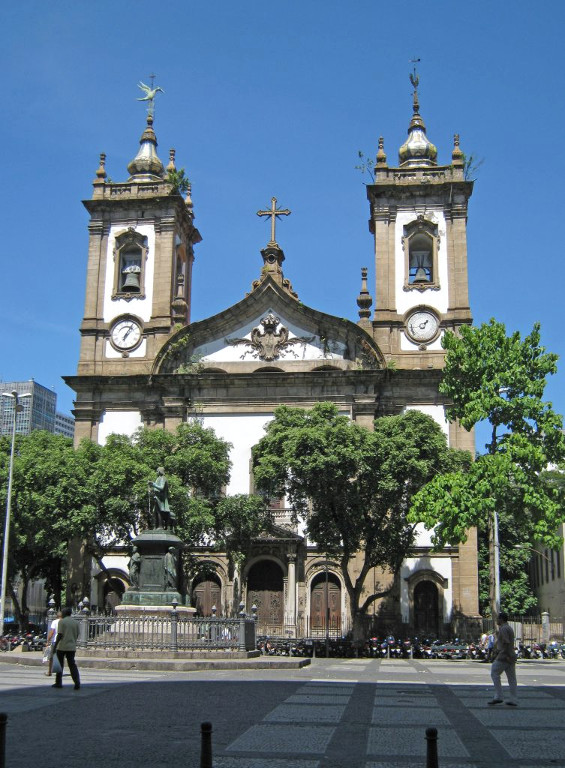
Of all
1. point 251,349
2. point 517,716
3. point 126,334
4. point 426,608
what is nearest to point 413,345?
point 251,349

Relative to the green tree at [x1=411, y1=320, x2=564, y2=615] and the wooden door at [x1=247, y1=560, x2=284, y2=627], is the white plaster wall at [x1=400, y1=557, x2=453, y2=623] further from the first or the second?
the green tree at [x1=411, y1=320, x2=564, y2=615]

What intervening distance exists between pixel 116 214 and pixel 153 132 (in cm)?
608

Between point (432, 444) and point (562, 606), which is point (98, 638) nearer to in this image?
point (432, 444)

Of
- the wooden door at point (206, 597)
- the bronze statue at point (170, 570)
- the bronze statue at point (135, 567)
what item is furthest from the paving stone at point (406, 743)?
the wooden door at point (206, 597)

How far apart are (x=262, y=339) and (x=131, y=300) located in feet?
Answer: 22.9

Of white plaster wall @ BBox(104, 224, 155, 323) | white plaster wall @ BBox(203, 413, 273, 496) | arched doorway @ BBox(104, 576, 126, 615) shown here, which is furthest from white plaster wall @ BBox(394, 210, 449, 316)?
arched doorway @ BBox(104, 576, 126, 615)

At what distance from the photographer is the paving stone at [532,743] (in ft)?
31.3

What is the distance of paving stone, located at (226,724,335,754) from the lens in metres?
9.60

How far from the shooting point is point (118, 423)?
139 ft

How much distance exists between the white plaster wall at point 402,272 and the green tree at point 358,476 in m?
9.98

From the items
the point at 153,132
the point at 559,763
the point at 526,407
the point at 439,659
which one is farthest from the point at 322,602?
the point at 559,763

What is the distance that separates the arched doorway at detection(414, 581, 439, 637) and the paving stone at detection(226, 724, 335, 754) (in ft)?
90.9

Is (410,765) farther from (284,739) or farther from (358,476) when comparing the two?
(358,476)

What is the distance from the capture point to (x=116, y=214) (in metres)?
45.9
